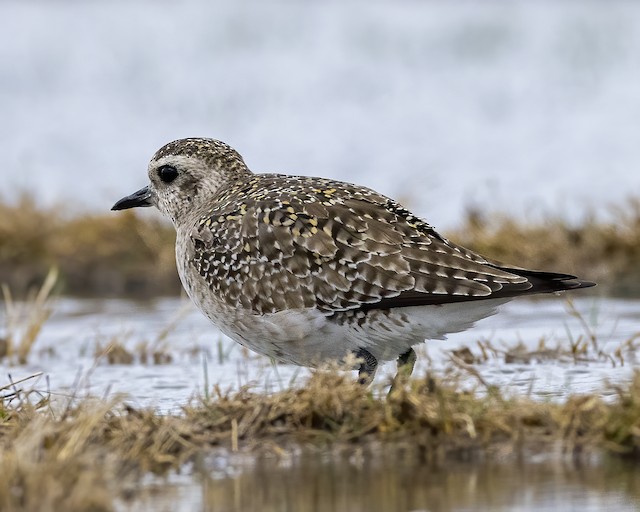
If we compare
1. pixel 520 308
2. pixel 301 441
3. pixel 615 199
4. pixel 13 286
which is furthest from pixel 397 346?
pixel 615 199

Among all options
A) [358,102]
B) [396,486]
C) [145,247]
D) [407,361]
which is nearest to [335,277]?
[407,361]

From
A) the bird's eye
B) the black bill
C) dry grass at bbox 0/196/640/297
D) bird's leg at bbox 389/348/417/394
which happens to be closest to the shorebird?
bird's leg at bbox 389/348/417/394

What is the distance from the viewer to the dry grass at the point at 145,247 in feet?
38.8

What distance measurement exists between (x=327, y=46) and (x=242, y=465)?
1808 cm

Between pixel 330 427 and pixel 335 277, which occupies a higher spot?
pixel 335 277

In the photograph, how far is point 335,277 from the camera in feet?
23.1

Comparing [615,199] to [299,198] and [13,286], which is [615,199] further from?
[299,198]

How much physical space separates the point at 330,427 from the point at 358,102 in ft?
46.4

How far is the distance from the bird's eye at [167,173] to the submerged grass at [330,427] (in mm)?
2727

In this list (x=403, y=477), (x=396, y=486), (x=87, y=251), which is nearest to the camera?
(x=396, y=486)

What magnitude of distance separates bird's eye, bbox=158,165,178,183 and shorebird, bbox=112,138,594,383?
0.89 metres

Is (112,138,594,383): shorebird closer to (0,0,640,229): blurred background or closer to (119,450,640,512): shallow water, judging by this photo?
(119,450,640,512): shallow water

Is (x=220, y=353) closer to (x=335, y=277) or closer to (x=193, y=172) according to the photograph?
(x=193, y=172)

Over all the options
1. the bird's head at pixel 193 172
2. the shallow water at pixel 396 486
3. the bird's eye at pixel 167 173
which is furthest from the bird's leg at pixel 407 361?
the bird's eye at pixel 167 173
